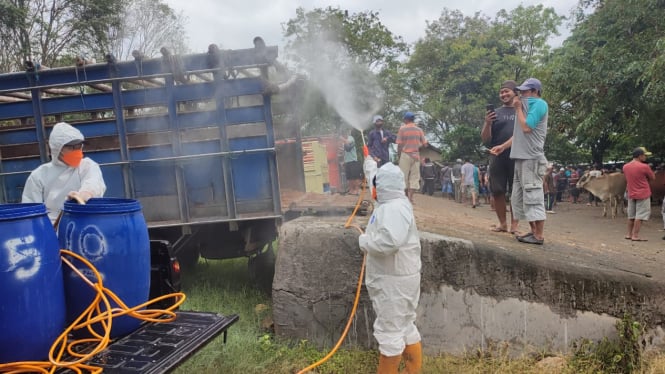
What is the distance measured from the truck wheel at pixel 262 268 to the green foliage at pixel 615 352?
3709 millimetres

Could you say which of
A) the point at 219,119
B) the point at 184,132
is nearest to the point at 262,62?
the point at 219,119

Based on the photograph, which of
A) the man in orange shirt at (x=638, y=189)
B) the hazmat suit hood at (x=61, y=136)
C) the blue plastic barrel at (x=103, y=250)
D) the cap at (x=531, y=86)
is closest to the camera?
the blue plastic barrel at (x=103, y=250)

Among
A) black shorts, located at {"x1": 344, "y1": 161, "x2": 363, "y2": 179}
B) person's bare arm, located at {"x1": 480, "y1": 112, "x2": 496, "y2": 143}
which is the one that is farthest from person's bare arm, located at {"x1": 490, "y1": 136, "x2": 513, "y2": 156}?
black shorts, located at {"x1": 344, "y1": 161, "x2": 363, "y2": 179}

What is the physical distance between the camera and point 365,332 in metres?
4.19

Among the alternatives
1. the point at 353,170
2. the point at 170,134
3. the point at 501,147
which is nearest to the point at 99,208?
the point at 170,134

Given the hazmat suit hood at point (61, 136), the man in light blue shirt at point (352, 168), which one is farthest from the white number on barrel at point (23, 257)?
the man in light blue shirt at point (352, 168)

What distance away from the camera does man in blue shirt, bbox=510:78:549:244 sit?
14.1 ft

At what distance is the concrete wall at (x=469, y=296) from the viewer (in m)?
3.89

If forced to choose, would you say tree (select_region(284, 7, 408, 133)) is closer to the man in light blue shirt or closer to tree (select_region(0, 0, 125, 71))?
the man in light blue shirt

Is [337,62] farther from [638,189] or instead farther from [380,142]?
[638,189]

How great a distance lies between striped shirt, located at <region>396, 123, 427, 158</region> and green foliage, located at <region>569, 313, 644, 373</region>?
413 cm

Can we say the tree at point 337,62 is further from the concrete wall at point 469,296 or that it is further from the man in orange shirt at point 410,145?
the concrete wall at point 469,296

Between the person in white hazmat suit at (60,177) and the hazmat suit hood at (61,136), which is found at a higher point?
the hazmat suit hood at (61,136)

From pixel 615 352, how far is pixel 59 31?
54.8ft
